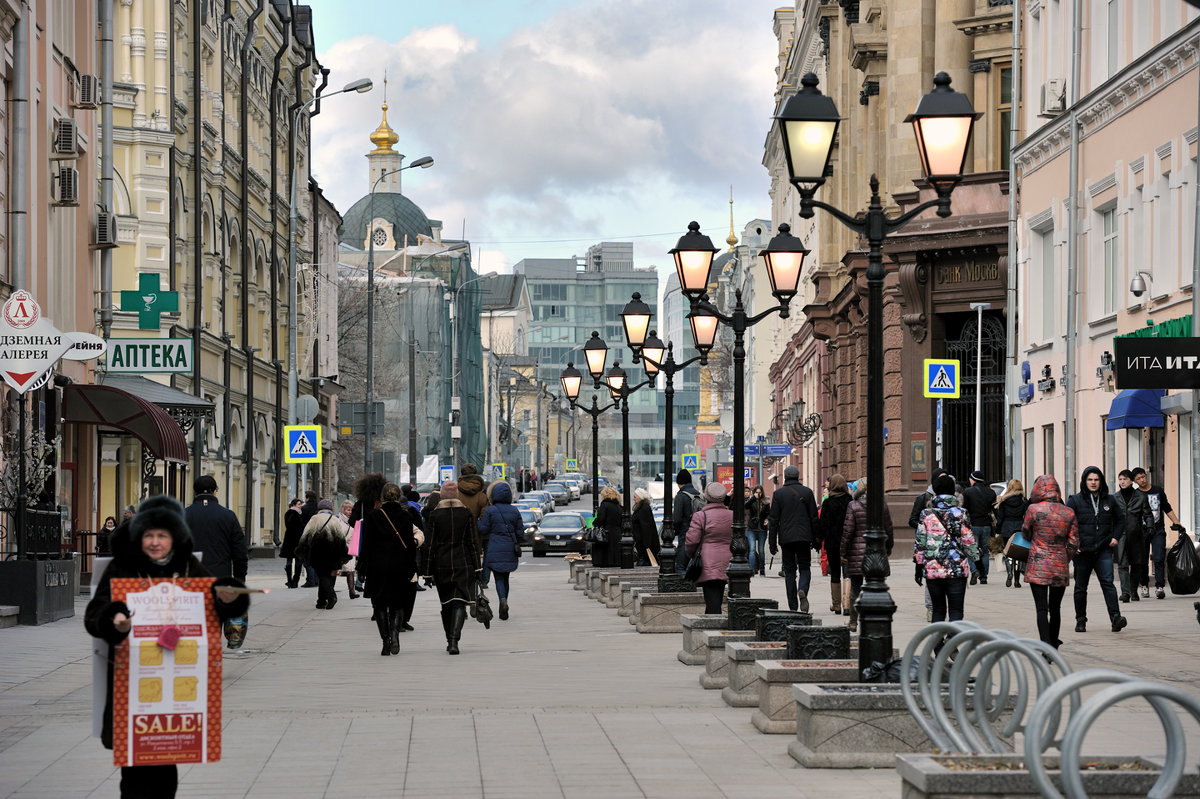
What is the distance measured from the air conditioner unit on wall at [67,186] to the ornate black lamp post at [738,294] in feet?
33.6

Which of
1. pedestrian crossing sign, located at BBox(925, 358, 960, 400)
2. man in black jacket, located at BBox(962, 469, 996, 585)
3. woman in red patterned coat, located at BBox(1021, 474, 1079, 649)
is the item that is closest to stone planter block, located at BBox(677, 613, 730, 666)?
woman in red patterned coat, located at BBox(1021, 474, 1079, 649)

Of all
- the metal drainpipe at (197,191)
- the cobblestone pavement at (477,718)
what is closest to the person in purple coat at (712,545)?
the cobblestone pavement at (477,718)

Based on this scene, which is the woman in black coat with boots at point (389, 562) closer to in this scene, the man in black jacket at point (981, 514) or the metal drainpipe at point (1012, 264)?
the man in black jacket at point (981, 514)

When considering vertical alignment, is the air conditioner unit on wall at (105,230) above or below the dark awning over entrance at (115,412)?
above

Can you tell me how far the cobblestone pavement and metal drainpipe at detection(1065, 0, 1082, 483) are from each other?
10.1m

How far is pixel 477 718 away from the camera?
1280 centimetres

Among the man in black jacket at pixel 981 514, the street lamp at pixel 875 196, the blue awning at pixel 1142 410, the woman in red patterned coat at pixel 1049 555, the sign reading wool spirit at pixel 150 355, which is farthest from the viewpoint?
the man in black jacket at pixel 981 514

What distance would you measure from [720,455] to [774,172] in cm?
1463

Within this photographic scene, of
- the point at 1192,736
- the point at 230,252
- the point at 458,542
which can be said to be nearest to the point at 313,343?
the point at 230,252

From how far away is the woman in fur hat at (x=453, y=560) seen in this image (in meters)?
19.0

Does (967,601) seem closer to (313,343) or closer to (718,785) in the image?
(718,785)

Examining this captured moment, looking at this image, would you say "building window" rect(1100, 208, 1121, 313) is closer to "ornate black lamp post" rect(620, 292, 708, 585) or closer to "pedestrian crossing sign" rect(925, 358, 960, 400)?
"pedestrian crossing sign" rect(925, 358, 960, 400)

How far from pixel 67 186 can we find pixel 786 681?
18.6 metres

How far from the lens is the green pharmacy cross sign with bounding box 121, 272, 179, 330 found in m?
32.6
